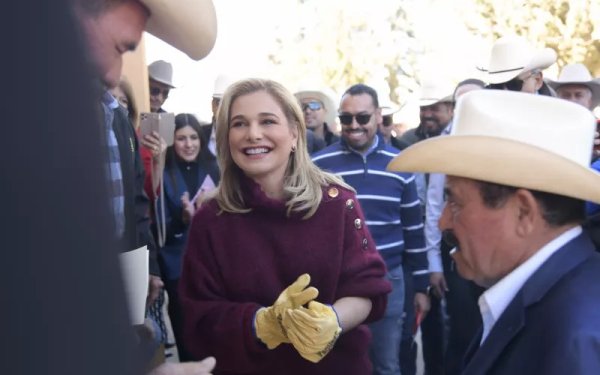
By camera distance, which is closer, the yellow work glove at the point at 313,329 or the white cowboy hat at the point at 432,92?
the yellow work glove at the point at 313,329

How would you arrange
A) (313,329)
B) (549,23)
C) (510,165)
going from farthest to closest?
(549,23) < (313,329) < (510,165)

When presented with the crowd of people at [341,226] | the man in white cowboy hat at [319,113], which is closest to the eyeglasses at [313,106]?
the man in white cowboy hat at [319,113]

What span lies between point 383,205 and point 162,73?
2.23 m

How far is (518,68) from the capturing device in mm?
4574

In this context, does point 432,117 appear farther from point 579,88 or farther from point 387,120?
point 579,88

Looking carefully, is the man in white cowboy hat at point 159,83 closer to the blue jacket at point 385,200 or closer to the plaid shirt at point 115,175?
the blue jacket at point 385,200

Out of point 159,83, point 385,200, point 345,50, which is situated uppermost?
point 345,50

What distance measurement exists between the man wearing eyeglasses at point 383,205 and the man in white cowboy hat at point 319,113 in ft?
6.51

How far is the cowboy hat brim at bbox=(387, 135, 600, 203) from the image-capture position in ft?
5.63

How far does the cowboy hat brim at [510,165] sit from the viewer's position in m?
1.72

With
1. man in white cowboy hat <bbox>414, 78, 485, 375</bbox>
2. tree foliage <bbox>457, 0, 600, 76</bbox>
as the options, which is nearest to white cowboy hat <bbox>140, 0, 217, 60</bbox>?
man in white cowboy hat <bbox>414, 78, 485, 375</bbox>

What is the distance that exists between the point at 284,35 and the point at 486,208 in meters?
37.6

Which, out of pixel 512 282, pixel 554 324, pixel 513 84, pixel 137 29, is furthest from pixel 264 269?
pixel 513 84

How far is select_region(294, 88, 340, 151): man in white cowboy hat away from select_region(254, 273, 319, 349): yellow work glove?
4.02m
